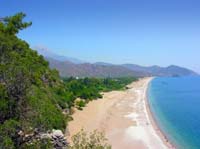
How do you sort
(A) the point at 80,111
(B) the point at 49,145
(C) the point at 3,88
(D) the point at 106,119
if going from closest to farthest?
1. (C) the point at 3,88
2. (B) the point at 49,145
3. (D) the point at 106,119
4. (A) the point at 80,111

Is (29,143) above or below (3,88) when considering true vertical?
below

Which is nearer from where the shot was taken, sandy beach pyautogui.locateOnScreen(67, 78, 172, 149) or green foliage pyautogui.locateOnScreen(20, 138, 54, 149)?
green foliage pyautogui.locateOnScreen(20, 138, 54, 149)

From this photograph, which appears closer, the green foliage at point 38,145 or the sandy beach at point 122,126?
the green foliage at point 38,145

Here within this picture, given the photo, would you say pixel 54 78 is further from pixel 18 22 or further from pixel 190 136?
pixel 18 22

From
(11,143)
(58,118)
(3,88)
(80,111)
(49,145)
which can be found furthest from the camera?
(80,111)

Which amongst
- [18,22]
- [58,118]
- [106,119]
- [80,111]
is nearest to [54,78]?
[80,111]

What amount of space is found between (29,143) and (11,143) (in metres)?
2.16

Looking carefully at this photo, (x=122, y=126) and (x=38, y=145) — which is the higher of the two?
(x=38, y=145)

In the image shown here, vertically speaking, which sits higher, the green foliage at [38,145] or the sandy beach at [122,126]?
the green foliage at [38,145]

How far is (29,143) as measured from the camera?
18.8 metres

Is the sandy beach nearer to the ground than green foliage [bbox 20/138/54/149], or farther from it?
nearer to the ground

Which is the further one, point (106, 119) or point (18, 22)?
point (106, 119)

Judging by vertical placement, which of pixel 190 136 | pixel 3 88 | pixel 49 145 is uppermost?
pixel 3 88

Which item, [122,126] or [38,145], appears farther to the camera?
[122,126]
